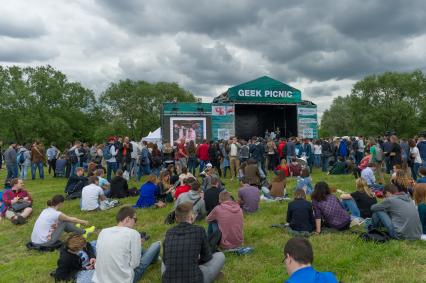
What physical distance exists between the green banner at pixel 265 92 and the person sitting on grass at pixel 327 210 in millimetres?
16512

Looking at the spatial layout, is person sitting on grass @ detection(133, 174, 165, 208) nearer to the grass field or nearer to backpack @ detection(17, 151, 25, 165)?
the grass field

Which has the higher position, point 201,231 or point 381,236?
point 201,231

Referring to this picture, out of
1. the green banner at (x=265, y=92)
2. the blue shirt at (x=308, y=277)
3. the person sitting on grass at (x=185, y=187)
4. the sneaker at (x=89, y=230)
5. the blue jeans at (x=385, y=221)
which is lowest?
the sneaker at (x=89, y=230)

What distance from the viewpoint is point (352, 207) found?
274 inches

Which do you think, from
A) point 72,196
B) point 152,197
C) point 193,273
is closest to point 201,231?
point 193,273

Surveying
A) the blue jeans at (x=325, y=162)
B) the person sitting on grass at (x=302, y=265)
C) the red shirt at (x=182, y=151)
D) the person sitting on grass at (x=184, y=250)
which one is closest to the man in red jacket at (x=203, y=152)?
the red shirt at (x=182, y=151)

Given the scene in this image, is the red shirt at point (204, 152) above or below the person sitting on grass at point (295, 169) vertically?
above

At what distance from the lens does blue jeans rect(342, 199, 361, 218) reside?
695 cm

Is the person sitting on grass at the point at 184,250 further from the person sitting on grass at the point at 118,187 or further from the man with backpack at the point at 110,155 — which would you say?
the man with backpack at the point at 110,155

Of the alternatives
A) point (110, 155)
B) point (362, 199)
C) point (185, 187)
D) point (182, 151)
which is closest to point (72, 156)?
point (110, 155)

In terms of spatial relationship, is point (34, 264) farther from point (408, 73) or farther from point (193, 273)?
point (408, 73)

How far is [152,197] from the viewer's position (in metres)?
9.18

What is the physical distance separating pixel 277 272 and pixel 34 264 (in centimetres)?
385

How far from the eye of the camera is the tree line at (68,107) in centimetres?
4400
